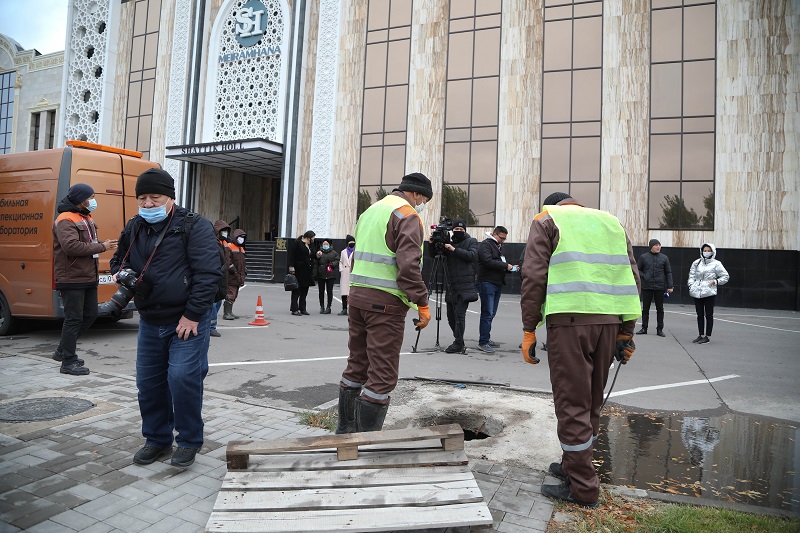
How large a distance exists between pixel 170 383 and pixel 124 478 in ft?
2.03

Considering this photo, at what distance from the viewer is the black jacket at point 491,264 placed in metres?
8.91

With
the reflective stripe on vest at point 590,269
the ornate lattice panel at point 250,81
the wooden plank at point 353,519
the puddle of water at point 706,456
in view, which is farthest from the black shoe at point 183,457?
the ornate lattice panel at point 250,81

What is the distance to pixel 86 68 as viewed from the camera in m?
31.8

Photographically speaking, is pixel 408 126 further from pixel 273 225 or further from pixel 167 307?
pixel 167 307

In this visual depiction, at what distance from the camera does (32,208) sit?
8.16 m

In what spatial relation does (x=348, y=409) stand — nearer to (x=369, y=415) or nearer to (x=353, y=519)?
(x=369, y=415)

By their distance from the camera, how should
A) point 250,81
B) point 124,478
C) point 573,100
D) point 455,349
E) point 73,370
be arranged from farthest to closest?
point 250,81
point 573,100
point 455,349
point 73,370
point 124,478

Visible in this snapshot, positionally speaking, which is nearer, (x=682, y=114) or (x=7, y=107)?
(x=682, y=114)

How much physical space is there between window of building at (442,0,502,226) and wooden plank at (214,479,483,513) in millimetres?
18756

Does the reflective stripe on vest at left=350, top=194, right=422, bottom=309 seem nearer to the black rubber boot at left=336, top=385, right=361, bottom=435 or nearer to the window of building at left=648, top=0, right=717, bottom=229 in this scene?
the black rubber boot at left=336, top=385, right=361, bottom=435

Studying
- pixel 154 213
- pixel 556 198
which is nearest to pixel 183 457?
pixel 154 213

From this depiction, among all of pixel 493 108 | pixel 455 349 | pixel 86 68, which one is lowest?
pixel 455 349

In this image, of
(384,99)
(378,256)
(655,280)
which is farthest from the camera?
(384,99)

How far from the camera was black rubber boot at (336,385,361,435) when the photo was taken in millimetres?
4145
